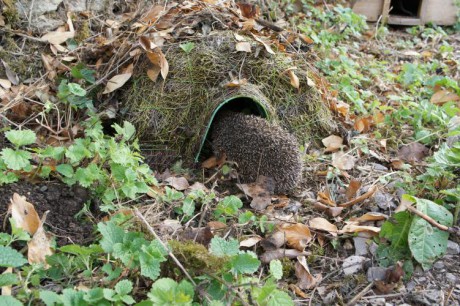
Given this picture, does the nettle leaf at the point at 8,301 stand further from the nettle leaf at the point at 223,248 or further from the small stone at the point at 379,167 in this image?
the small stone at the point at 379,167

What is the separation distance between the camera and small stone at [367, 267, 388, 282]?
3.03 m

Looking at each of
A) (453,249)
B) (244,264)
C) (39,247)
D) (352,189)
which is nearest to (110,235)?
(39,247)

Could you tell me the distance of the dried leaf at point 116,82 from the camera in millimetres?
4008

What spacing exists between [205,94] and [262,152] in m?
0.61

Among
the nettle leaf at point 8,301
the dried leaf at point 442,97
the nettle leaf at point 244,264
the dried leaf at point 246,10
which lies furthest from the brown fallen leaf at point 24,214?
the dried leaf at point 442,97

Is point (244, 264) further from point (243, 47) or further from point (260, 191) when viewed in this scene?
point (243, 47)

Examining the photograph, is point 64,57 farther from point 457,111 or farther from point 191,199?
point 457,111

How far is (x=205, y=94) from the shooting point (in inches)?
157

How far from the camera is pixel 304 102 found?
4.29 meters

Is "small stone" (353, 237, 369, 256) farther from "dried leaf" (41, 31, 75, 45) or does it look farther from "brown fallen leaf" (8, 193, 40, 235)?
"dried leaf" (41, 31, 75, 45)

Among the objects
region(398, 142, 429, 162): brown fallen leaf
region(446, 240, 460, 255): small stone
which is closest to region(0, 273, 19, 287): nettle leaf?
region(446, 240, 460, 255): small stone

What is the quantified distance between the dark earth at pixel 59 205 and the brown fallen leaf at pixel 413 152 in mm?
2170

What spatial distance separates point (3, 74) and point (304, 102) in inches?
81.6

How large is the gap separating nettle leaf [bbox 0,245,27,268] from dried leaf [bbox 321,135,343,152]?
2274mm
